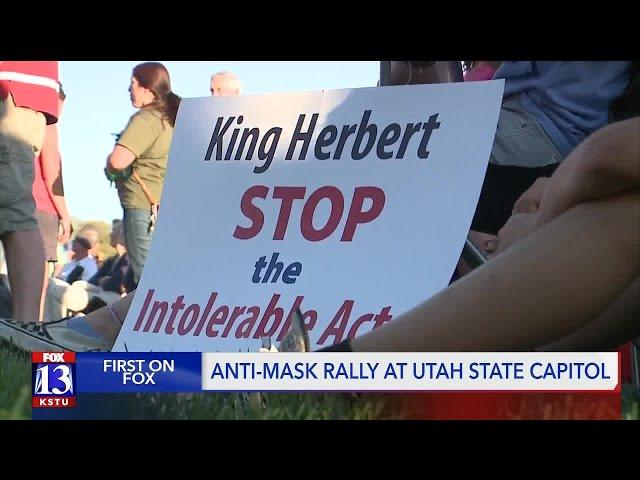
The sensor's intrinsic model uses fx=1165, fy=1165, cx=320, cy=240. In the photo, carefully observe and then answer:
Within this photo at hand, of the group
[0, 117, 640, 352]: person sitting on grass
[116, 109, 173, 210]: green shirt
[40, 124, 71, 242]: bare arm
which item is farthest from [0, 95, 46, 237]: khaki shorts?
[0, 117, 640, 352]: person sitting on grass

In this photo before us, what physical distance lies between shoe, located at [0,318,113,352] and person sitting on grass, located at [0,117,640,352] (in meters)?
0.89

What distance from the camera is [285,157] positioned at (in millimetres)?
4109

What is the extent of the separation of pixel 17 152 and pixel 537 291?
1.91 metres

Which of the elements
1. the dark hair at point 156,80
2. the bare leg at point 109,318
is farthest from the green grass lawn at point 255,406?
the dark hair at point 156,80

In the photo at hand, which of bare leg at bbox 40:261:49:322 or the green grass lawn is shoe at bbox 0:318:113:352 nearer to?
bare leg at bbox 40:261:49:322

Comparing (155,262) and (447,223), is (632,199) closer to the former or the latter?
(447,223)

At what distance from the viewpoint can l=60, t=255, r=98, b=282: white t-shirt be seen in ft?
13.6

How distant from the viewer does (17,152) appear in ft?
13.8

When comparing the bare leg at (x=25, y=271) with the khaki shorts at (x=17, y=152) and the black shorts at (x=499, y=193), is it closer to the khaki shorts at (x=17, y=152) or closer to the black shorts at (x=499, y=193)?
the khaki shorts at (x=17, y=152)

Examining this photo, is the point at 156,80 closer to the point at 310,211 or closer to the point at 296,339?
the point at 310,211

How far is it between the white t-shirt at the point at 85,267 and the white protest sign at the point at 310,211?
0.60 ft

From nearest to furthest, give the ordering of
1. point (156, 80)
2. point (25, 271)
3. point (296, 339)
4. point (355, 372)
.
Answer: point (355, 372) < point (296, 339) < point (156, 80) < point (25, 271)

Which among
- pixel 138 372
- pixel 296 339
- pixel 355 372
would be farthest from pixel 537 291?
pixel 138 372

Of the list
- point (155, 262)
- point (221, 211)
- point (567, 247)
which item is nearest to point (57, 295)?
point (155, 262)
